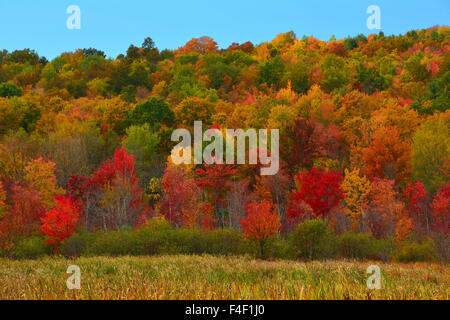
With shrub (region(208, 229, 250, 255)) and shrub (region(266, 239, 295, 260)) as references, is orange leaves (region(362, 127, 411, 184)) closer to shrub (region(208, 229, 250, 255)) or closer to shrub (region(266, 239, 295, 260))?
shrub (region(266, 239, 295, 260))

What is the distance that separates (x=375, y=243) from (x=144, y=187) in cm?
3442

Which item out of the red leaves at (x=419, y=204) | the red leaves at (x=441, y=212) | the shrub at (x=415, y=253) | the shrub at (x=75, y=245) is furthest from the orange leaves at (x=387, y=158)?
the shrub at (x=75, y=245)

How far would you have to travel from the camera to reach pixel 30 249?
33031 millimetres

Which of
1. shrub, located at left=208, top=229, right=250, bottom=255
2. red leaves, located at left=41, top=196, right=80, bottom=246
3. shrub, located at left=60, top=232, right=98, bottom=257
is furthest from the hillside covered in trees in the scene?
shrub, located at left=208, top=229, right=250, bottom=255

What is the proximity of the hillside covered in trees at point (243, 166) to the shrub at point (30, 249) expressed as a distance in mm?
629

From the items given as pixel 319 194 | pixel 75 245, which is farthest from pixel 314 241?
pixel 75 245

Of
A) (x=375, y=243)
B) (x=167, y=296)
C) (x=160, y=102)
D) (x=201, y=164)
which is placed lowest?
(x=375, y=243)

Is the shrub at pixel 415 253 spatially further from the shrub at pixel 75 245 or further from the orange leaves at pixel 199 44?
the orange leaves at pixel 199 44

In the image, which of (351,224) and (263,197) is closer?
(351,224)

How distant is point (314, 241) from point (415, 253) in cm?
722
